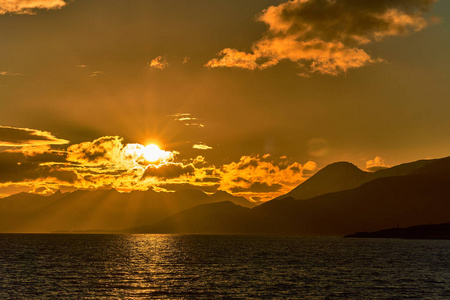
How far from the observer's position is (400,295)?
73.9 m

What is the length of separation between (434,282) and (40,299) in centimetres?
7097

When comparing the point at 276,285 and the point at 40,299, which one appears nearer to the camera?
the point at 40,299

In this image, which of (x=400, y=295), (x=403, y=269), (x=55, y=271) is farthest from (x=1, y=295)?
(x=403, y=269)

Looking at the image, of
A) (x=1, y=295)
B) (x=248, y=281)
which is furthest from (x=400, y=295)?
(x=1, y=295)

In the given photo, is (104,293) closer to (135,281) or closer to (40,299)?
(40,299)

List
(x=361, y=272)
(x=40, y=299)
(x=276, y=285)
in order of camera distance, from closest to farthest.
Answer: (x=40, y=299) < (x=276, y=285) < (x=361, y=272)

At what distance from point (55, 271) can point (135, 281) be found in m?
29.1

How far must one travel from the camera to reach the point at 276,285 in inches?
3319

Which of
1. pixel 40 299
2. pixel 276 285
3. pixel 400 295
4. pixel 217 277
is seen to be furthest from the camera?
pixel 217 277

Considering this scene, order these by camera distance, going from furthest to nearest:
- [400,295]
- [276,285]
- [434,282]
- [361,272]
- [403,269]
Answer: [403,269] < [361,272] < [434,282] < [276,285] < [400,295]

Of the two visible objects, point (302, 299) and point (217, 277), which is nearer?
point (302, 299)

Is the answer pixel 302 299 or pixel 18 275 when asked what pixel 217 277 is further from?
Result: pixel 18 275

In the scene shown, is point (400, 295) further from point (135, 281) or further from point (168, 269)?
point (168, 269)

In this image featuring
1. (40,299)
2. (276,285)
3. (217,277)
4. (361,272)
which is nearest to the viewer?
(40,299)
